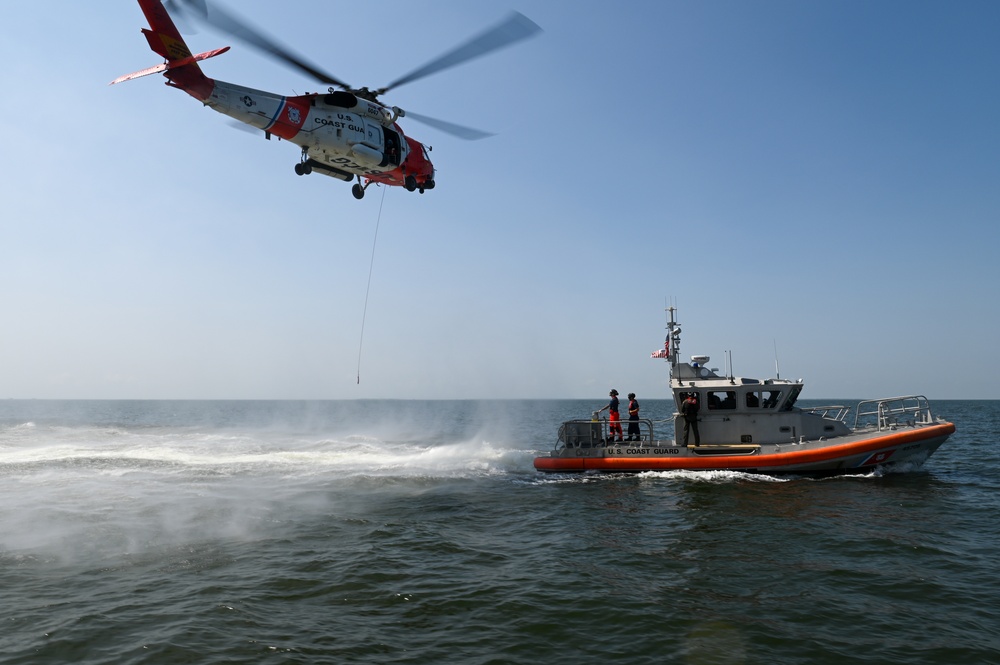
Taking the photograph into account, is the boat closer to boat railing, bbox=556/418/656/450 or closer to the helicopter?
boat railing, bbox=556/418/656/450

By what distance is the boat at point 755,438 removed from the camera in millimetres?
17219

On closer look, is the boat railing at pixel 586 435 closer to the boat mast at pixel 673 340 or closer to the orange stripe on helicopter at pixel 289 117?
the boat mast at pixel 673 340

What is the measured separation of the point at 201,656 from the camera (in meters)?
6.59

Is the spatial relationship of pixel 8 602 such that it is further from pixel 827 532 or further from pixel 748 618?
pixel 827 532

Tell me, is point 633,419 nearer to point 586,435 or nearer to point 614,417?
point 614,417

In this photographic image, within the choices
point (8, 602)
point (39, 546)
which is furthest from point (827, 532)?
point (39, 546)

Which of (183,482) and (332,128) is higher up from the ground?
(332,128)

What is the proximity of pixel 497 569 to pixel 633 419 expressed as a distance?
10654 millimetres

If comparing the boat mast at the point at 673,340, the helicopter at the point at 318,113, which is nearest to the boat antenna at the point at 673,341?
the boat mast at the point at 673,340

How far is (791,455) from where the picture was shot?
17.2m

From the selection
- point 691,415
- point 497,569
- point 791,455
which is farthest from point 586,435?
point 497,569

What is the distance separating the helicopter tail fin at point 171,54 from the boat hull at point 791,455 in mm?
14294

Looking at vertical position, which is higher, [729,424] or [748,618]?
[729,424]

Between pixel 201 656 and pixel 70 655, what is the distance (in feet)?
4.62
